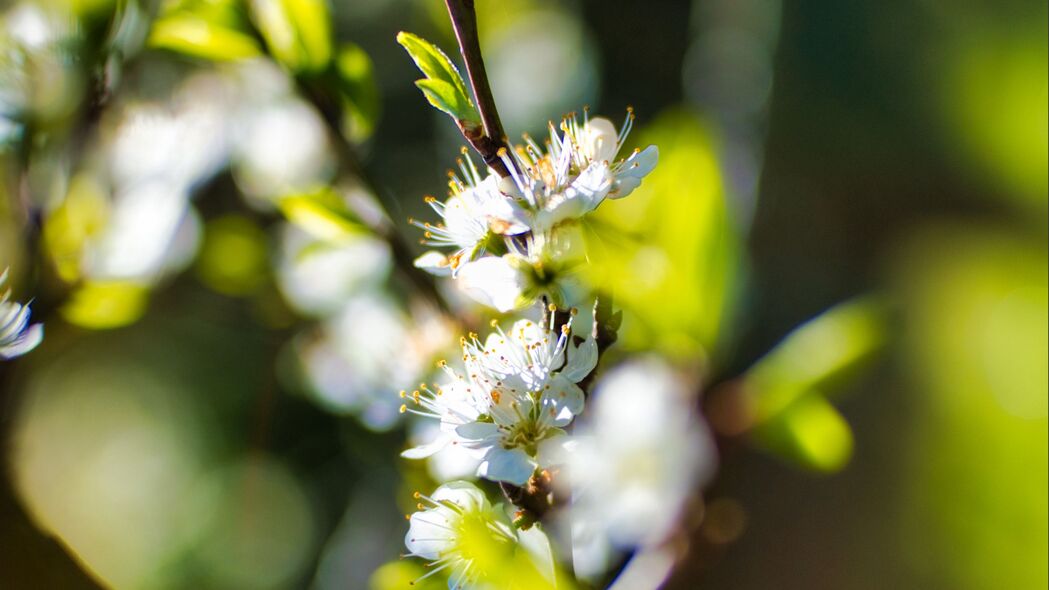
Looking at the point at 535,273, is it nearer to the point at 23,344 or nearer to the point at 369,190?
the point at 369,190

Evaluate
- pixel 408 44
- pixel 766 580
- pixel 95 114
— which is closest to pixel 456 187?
pixel 408 44

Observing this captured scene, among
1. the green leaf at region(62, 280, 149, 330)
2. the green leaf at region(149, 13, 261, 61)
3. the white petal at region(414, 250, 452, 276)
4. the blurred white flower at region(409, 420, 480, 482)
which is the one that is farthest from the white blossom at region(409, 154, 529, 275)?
the green leaf at region(62, 280, 149, 330)

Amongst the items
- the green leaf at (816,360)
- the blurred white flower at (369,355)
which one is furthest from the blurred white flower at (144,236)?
the green leaf at (816,360)

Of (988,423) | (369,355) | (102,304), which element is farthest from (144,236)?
(988,423)

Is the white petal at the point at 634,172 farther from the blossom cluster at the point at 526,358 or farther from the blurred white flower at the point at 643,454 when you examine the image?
the blurred white flower at the point at 643,454

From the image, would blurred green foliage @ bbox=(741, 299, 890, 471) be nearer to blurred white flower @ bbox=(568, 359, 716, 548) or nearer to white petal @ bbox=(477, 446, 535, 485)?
blurred white flower @ bbox=(568, 359, 716, 548)

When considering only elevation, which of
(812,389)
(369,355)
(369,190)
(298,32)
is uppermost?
(298,32)
